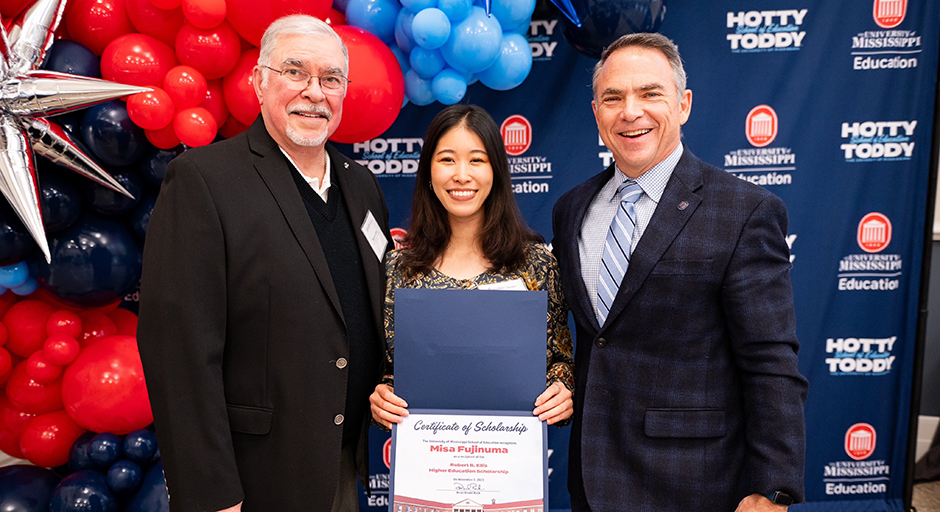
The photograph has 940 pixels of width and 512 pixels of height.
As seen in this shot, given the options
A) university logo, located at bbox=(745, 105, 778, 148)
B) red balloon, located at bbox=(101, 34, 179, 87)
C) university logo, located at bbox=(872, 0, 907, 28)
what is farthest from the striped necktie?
university logo, located at bbox=(872, 0, 907, 28)

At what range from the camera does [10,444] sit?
252 cm

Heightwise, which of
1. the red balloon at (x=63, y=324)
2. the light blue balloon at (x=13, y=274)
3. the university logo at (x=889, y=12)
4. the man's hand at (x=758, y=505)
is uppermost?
the university logo at (x=889, y=12)

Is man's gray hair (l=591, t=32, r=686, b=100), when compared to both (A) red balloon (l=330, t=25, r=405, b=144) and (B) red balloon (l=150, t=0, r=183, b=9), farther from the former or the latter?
(B) red balloon (l=150, t=0, r=183, b=9)

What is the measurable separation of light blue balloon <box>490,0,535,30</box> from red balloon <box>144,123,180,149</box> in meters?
1.48

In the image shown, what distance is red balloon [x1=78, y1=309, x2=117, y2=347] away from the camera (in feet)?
8.14

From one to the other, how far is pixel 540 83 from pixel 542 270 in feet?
5.55

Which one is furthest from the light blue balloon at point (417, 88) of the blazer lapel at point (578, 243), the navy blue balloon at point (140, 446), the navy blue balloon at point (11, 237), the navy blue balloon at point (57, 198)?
the navy blue balloon at point (140, 446)

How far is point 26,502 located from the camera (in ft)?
7.75

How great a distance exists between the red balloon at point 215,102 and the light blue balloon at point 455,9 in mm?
1042

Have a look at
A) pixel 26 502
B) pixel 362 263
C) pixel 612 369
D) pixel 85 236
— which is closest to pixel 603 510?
pixel 612 369

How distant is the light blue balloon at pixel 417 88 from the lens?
2529 mm

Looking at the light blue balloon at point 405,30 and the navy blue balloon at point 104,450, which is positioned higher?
the light blue balloon at point 405,30

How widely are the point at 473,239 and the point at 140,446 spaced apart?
178 centimetres

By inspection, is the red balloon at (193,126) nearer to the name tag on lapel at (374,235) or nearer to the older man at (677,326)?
the name tag on lapel at (374,235)
